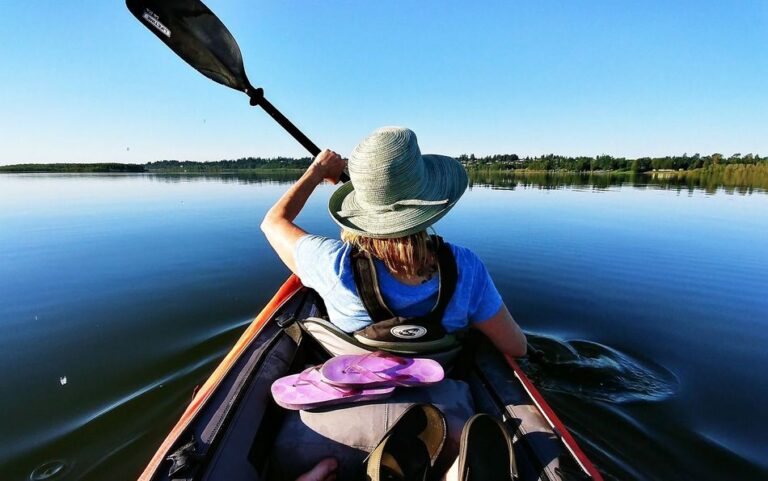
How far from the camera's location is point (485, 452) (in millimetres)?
1457

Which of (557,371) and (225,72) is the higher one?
(225,72)

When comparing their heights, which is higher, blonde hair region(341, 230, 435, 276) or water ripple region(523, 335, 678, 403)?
blonde hair region(341, 230, 435, 276)

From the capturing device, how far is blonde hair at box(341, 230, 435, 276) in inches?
68.7

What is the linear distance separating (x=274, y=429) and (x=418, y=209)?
1.48 m

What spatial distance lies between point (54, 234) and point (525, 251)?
14183 mm

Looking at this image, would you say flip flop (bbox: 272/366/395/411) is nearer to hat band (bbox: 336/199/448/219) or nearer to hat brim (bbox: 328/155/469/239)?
hat brim (bbox: 328/155/469/239)

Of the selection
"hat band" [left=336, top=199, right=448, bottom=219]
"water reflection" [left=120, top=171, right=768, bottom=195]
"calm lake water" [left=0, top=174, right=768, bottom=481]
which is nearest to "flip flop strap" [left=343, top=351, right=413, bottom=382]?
"hat band" [left=336, top=199, right=448, bottom=219]

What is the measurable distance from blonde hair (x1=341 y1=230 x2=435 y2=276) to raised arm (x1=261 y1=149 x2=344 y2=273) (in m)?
0.50

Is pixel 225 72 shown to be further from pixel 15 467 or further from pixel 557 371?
pixel 557 371

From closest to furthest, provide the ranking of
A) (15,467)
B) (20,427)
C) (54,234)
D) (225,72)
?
(15,467)
(20,427)
(225,72)
(54,234)

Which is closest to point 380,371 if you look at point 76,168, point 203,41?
point 203,41

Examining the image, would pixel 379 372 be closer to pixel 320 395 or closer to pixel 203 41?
pixel 320 395

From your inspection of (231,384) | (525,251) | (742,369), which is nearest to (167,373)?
(231,384)

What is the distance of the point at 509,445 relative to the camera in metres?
1.52
